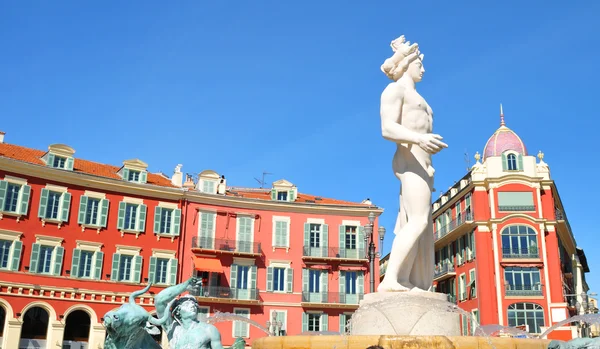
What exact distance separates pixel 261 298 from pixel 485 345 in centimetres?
3170

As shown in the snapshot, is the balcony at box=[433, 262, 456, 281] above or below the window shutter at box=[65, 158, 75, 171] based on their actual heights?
below

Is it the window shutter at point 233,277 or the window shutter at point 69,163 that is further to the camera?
the window shutter at point 233,277

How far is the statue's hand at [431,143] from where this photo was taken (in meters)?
7.80

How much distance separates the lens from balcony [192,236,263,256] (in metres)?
36.7

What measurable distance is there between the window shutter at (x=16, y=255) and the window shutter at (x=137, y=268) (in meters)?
6.10

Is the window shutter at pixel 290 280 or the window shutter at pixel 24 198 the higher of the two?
the window shutter at pixel 24 198

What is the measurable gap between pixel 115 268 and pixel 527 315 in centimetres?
2517

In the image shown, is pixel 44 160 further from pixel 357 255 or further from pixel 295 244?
pixel 357 255

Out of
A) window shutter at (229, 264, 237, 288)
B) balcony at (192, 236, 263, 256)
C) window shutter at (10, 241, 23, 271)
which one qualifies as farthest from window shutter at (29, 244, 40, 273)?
window shutter at (229, 264, 237, 288)

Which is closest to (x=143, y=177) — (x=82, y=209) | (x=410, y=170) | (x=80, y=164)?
(x=80, y=164)

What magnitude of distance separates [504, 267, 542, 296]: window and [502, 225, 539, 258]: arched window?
2.99 ft

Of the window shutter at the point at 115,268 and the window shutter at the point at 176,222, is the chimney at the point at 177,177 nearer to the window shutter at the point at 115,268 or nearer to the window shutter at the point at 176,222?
the window shutter at the point at 176,222

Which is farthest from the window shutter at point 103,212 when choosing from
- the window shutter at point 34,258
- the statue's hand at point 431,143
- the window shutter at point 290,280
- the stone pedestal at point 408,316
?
the statue's hand at point 431,143

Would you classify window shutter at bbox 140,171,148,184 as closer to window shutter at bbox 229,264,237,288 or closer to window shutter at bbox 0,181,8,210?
window shutter at bbox 229,264,237,288
